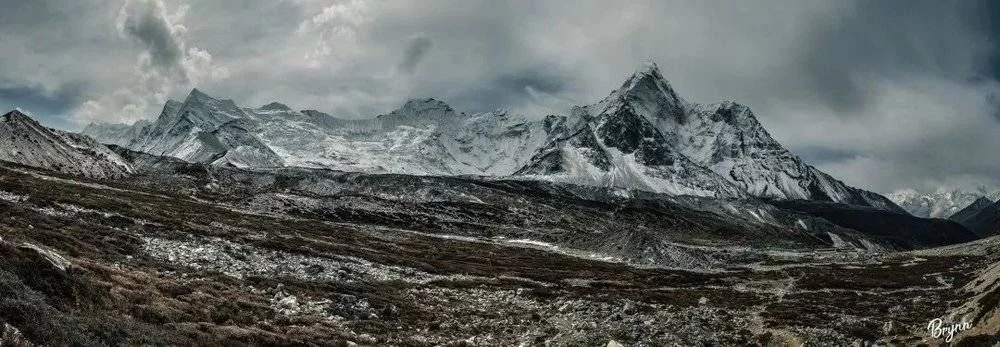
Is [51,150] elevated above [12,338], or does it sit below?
above

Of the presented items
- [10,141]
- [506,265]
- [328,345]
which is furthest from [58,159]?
[328,345]

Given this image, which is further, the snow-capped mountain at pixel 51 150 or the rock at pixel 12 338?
the snow-capped mountain at pixel 51 150

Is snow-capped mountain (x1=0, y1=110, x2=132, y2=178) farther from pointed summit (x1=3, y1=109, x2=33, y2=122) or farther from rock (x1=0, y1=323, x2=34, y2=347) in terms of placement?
rock (x1=0, y1=323, x2=34, y2=347)

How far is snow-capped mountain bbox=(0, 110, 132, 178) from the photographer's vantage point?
6270 inches

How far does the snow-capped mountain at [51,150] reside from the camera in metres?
159

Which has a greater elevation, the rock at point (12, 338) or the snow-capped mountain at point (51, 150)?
the snow-capped mountain at point (51, 150)

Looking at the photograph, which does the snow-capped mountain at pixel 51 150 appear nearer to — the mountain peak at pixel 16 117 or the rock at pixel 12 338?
the mountain peak at pixel 16 117

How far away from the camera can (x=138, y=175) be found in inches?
7215

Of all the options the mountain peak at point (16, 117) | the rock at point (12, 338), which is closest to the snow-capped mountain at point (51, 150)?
the mountain peak at point (16, 117)

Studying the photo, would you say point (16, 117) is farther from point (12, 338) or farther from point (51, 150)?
point (12, 338)

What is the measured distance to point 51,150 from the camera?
6634 inches

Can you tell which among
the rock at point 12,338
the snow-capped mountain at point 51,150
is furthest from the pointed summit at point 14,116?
the rock at point 12,338

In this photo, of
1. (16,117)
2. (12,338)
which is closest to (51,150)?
(16,117)

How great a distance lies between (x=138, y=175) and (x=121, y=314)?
18175 cm
